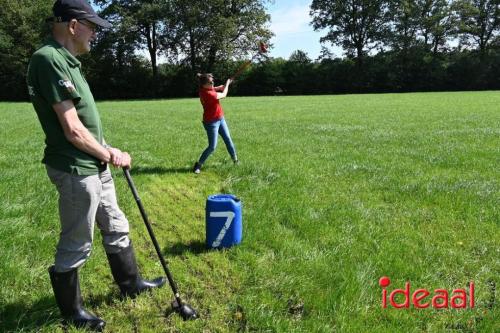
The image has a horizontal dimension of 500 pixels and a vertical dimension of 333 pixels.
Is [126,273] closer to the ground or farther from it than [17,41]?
closer to the ground

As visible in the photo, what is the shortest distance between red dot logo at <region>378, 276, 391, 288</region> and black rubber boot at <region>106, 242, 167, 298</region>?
7.04 ft

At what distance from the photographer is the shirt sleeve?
2867mm

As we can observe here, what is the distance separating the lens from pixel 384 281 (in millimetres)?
4027

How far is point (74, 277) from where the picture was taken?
3.40 m

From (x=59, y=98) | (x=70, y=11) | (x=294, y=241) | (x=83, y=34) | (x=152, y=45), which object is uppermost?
(x=152, y=45)

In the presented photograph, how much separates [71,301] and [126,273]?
0.51 metres

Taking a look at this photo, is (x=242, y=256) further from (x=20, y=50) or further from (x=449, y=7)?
(x=449, y=7)

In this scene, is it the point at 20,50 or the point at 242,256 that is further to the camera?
the point at 20,50

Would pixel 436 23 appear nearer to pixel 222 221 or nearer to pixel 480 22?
pixel 480 22

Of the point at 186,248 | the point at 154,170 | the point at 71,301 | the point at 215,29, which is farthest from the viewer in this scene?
the point at 215,29

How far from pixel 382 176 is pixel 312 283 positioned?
4255mm

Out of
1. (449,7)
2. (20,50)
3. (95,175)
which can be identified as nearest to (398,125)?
(95,175)

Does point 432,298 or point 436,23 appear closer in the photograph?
point 432,298

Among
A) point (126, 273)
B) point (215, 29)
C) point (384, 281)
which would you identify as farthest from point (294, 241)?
point (215, 29)
